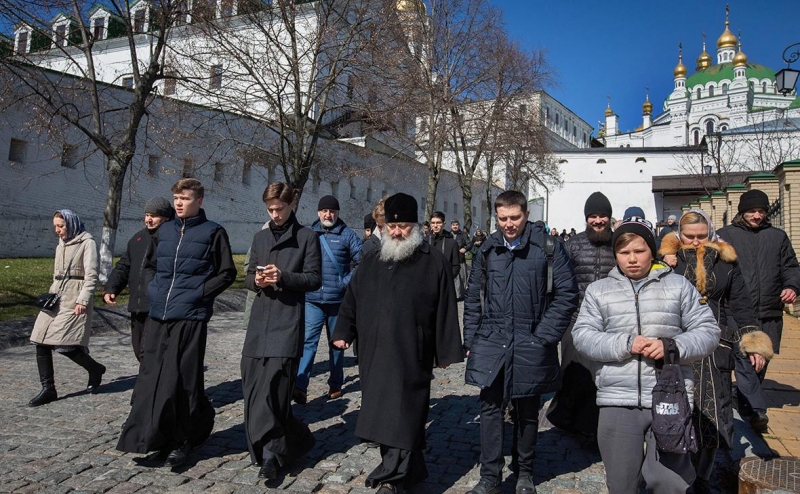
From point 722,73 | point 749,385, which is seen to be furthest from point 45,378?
point 722,73

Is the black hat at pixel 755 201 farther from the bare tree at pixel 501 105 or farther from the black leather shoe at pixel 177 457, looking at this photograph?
the bare tree at pixel 501 105

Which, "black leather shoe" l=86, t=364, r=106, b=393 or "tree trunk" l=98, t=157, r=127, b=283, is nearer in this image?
"black leather shoe" l=86, t=364, r=106, b=393

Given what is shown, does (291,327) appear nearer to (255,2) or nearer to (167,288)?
(167,288)

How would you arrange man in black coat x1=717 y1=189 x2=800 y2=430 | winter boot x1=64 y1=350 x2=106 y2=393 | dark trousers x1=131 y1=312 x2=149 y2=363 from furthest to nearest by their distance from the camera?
winter boot x1=64 y1=350 x2=106 y2=393 → dark trousers x1=131 y1=312 x2=149 y2=363 → man in black coat x1=717 y1=189 x2=800 y2=430

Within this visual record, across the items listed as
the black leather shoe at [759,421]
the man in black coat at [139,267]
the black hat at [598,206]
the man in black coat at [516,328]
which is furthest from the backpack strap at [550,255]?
the man in black coat at [139,267]

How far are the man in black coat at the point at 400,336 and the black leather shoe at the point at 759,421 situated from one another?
2990 mm

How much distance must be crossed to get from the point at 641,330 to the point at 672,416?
18.5 inches

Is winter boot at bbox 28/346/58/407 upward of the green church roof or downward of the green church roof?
downward

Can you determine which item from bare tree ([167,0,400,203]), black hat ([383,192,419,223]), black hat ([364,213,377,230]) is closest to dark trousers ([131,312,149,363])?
black hat ([383,192,419,223])

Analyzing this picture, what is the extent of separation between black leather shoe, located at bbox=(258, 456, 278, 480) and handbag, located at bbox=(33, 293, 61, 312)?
3.29 metres

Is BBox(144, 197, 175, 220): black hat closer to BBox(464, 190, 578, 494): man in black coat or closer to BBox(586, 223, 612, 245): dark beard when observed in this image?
BBox(464, 190, 578, 494): man in black coat

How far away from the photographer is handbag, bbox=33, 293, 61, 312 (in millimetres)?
6035

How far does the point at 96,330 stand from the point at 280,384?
7.00m

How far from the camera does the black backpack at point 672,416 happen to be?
113 inches
